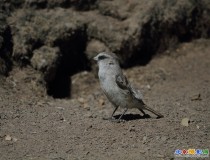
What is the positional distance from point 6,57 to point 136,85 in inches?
117

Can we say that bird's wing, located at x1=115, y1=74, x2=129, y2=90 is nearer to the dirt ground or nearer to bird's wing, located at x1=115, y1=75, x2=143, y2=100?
bird's wing, located at x1=115, y1=75, x2=143, y2=100

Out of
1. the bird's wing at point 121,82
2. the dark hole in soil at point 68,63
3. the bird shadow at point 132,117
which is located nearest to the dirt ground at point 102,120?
the bird shadow at point 132,117


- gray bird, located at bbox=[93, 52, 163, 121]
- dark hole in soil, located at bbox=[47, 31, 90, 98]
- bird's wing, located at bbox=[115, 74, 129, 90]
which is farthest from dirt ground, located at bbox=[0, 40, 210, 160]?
bird's wing, located at bbox=[115, 74, 129, 90]

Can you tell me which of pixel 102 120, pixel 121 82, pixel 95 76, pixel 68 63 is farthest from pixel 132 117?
pixel 68 63

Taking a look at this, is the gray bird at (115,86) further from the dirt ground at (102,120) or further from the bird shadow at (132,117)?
the dirt ground at (102,120)

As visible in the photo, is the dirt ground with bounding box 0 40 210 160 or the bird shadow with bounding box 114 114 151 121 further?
the bird shadow with bounding box 114 114 151 121

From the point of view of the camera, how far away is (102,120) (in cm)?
826

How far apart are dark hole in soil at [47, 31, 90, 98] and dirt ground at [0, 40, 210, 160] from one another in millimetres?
190

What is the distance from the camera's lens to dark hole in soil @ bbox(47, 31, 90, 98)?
421 inches

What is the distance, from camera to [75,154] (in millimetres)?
6781

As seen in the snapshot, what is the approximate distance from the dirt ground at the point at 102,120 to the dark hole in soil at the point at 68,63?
0.62 ft

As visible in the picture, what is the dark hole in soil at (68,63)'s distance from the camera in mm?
10695

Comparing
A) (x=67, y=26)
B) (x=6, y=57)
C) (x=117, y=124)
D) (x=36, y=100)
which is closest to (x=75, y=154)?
(x=117, y=124)

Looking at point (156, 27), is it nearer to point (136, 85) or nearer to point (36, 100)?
point (136, 85)
